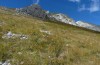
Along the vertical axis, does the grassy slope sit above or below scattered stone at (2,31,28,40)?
below

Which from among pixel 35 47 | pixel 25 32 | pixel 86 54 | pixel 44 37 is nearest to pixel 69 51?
pixel 86 54

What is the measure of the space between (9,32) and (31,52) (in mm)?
6607

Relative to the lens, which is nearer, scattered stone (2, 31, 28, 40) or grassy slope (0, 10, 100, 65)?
grassy slope (0, 10, 100, 65)

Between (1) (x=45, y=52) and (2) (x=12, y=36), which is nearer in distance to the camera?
(1) (x=45, y=52)

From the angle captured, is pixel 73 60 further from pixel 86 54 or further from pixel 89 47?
pixel 89 47

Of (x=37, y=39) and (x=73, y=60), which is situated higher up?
(x=37, y=39)

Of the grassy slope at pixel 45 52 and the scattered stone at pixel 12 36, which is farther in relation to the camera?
the scattered stone at pixel 12 36

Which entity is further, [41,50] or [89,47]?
[89,47]

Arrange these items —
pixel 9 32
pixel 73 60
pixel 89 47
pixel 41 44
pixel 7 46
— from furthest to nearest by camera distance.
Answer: pixel 9 32, pixel 89 47, pixel 41 44, pixel 7 46, pixel 73 60

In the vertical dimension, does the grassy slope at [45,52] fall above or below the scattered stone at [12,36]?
below

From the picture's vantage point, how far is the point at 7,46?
21016 millimetres

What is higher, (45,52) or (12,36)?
(12,36)

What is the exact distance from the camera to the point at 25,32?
26594 mm

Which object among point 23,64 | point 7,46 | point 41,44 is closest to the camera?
point 23,64
